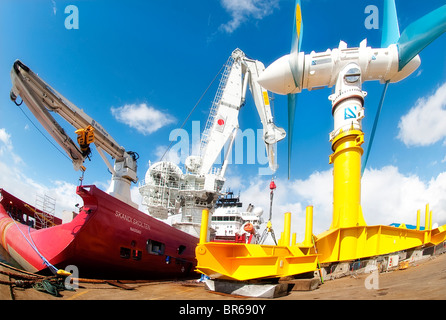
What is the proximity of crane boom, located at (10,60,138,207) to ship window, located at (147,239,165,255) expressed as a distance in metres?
3.79

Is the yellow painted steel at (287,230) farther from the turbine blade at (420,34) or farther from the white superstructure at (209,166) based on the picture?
the white superstructure at (209,166)

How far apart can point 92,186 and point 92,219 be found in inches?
50.4

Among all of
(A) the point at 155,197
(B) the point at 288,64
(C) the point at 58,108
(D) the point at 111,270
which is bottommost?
(D) the point at 111,270

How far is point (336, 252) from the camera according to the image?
8.41 meters

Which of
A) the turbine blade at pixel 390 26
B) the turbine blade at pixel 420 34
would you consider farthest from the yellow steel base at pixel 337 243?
the turbine blade at pixel 390 26

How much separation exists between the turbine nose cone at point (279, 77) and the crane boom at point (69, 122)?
8.56m

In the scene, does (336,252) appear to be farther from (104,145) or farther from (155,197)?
(155,197)

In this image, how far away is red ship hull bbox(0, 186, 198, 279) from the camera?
9.18 meters

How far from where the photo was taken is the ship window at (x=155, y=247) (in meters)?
12.7

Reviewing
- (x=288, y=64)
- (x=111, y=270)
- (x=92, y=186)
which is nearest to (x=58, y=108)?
(x=92, y=186)

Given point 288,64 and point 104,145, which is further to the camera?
point 104,145

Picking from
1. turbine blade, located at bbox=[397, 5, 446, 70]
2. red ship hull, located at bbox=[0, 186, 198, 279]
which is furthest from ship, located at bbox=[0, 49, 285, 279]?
turbine blade, located at bbox=[397, 5, 446, 70]

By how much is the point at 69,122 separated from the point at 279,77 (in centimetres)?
1067

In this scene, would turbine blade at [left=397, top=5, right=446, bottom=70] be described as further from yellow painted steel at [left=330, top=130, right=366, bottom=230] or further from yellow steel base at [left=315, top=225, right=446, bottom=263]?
yellow steel base at [left=315, top=225, right=446, bottom=263]
